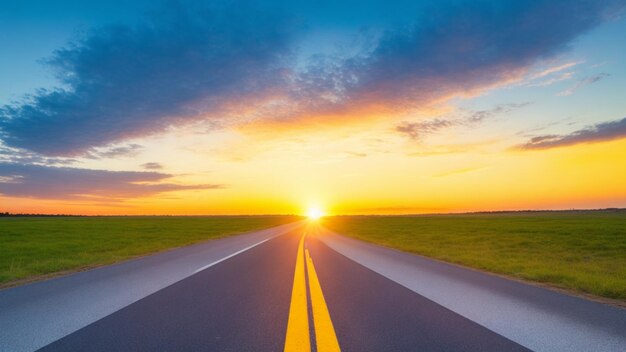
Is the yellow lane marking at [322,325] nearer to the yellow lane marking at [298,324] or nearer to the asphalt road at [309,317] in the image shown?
the asphalt road at [309,317]

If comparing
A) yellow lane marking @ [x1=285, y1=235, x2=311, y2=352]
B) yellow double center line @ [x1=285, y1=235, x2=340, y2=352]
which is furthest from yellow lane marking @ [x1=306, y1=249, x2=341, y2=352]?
yellow lane marking @ [x1=285, y1=235, x2=311, y2=352]

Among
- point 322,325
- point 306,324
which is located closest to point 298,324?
point 306,324

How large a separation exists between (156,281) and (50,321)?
3.86 metres

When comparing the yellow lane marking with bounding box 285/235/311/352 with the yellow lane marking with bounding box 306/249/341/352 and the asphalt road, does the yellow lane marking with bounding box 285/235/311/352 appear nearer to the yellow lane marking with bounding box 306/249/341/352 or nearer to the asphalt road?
the asphalt road

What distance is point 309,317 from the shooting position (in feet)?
18.9

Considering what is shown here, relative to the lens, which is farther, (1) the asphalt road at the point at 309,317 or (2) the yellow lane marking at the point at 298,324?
(1) the asphalt road at the point at 309,317

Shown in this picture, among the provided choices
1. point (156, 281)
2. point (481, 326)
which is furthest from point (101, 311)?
point (481, 326)

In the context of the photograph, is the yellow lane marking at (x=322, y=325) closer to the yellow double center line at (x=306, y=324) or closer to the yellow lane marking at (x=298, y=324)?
the yellow double center line at (x=306, y=324)

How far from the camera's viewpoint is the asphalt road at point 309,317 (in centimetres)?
454

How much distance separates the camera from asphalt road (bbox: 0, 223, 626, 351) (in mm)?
4539

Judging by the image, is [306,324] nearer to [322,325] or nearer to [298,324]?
[298,324]

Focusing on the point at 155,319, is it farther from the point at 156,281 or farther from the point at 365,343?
the point at 156,281

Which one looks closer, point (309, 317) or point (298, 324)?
point (298, 324)

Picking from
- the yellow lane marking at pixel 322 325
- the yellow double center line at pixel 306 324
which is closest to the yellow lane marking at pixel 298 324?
the yellow double center line at pixel 306 324
